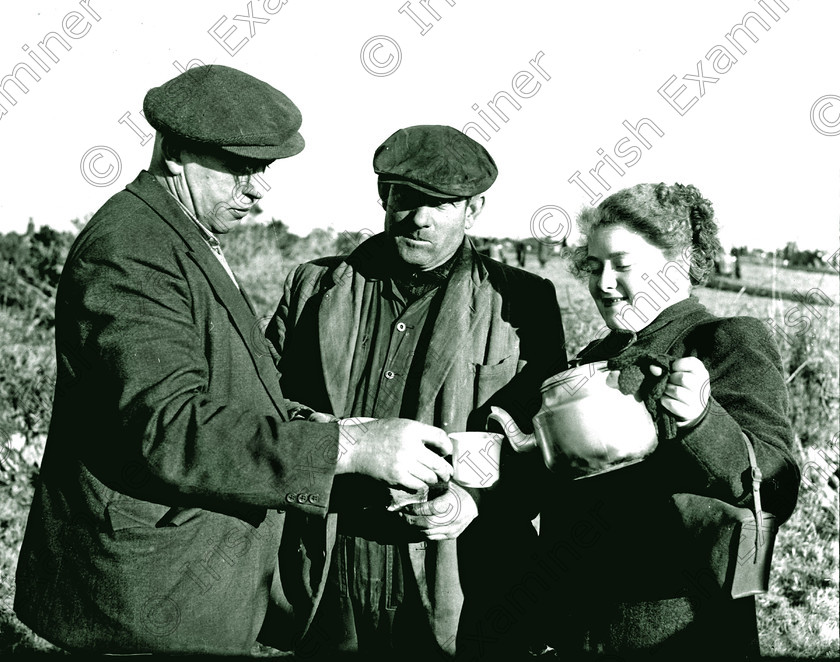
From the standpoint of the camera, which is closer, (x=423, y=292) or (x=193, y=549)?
(x=193, y=549)

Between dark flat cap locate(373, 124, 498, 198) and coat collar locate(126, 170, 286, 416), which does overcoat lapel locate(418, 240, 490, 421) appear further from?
coat collar locate(126, 170, 286, 416)

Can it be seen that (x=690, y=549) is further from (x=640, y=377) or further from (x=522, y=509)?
(x=522, y=509)

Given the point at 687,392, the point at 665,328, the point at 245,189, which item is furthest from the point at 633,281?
the point at 245,189

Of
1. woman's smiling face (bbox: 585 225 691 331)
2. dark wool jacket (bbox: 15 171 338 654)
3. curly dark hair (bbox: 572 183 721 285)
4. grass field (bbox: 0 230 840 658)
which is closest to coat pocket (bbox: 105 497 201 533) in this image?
dark wool jacket (bbox: 15 171 338 654)

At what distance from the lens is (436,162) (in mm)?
3223

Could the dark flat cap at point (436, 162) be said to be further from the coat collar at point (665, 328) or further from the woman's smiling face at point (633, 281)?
the coat collar at point (665, 328)

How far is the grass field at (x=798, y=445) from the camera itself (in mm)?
4727

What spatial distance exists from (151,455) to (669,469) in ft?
4.62

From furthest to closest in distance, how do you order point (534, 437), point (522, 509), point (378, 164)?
point (378, 164) → point (522, 509) → point (534, 437)

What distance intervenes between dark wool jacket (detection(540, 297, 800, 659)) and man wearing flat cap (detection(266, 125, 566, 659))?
0.39 meters

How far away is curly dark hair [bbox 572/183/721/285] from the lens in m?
2.69

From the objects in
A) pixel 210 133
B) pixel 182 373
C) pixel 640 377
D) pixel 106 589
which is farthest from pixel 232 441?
pixel 640 377

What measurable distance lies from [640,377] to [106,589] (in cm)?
151

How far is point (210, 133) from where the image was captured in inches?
95.5
